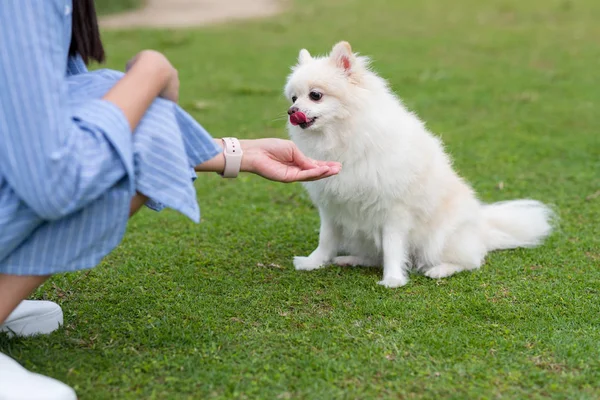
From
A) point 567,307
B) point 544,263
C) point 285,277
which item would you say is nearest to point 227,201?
point 285,277

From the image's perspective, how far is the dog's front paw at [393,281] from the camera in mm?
3198

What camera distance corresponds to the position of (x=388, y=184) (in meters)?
3.23

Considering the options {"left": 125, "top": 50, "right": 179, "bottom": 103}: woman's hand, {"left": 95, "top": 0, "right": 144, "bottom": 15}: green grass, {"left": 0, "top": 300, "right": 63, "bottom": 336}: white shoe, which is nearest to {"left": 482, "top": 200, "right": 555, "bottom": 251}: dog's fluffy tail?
{"left": 125, "top": 50, "right": 179, "bottom": 103}: woman's hand

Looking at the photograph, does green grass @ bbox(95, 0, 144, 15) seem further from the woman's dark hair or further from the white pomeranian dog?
the woman's dark hair

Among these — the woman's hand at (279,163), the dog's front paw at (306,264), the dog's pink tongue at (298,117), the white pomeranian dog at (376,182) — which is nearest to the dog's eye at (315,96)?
the white pomeranian dog at (376,182)

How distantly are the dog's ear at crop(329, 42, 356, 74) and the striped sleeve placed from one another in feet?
4.83

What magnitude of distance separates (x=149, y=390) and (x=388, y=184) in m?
1.47

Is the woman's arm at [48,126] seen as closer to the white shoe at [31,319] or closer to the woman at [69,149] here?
the woman at [69,149]

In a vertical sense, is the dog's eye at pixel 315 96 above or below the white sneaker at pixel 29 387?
above

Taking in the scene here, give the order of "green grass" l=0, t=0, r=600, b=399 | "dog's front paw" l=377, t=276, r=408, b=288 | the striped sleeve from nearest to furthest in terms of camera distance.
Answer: the striped sleeve → "green grass" l=0, t=0, r=600, b=399 → "dog's front paw" l=377, t=276, r=408, b=288

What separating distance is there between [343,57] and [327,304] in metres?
1.12

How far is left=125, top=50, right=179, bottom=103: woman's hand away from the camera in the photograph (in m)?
2.16

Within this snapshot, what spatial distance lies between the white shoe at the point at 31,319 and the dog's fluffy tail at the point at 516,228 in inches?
82.6

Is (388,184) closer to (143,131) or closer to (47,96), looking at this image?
(143,131)
